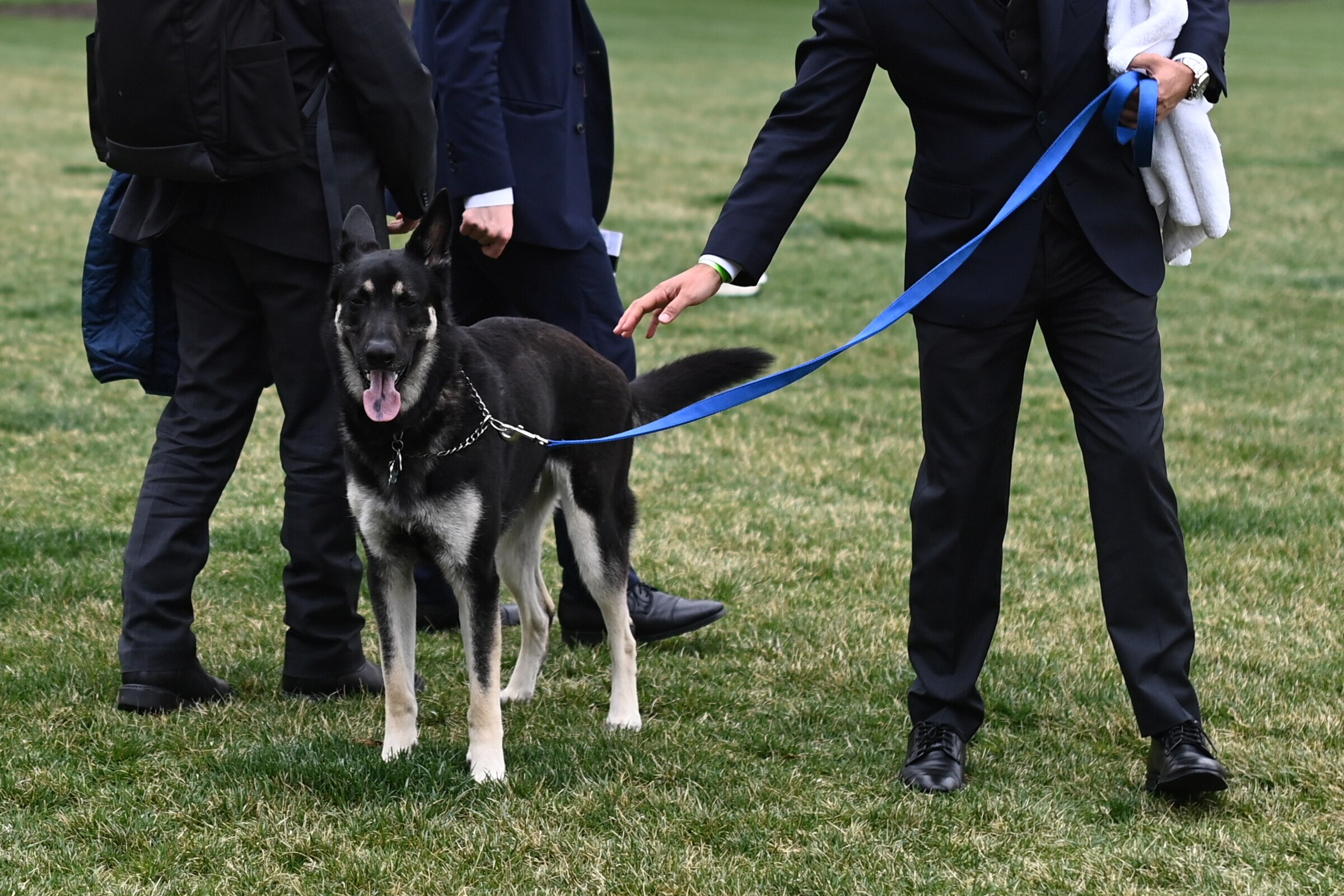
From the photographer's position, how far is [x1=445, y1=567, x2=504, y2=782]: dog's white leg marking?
3.94 meters

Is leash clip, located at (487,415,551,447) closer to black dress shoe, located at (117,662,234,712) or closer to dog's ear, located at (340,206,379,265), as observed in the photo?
dog's ear, located at (340,206,379,265)

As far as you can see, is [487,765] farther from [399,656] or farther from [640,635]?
[640,635]

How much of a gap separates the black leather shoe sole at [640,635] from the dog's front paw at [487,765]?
4.05ft

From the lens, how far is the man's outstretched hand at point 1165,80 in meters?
3.47

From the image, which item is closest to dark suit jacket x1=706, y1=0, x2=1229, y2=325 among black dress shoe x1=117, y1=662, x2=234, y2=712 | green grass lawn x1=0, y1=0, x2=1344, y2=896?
green grass lawn x1=0, y1=0, x2=1344, y2=896

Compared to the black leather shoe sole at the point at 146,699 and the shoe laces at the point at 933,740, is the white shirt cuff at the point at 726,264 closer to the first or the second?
the shoe laces at the point at 933,740

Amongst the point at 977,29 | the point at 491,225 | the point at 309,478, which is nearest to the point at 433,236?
the point at 491,225

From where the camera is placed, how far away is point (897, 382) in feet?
30.0

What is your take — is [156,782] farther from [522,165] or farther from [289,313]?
[522,165]

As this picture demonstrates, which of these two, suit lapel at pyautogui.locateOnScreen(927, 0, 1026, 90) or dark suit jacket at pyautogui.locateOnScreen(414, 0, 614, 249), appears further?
dark suit jacket at pyautogui.locateOnScreen(414, 0, 614, 249)

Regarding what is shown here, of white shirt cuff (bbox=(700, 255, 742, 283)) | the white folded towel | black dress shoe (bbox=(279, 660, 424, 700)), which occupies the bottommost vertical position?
black dress shoe (bbox=(279, 660, 424, 700))

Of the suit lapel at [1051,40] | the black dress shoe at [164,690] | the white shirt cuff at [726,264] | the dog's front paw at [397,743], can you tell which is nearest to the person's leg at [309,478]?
the black dress shoe at [164,690]

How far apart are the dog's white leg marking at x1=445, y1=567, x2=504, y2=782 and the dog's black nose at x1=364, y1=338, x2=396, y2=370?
0.59 m

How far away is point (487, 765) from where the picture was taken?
13.0 ft
